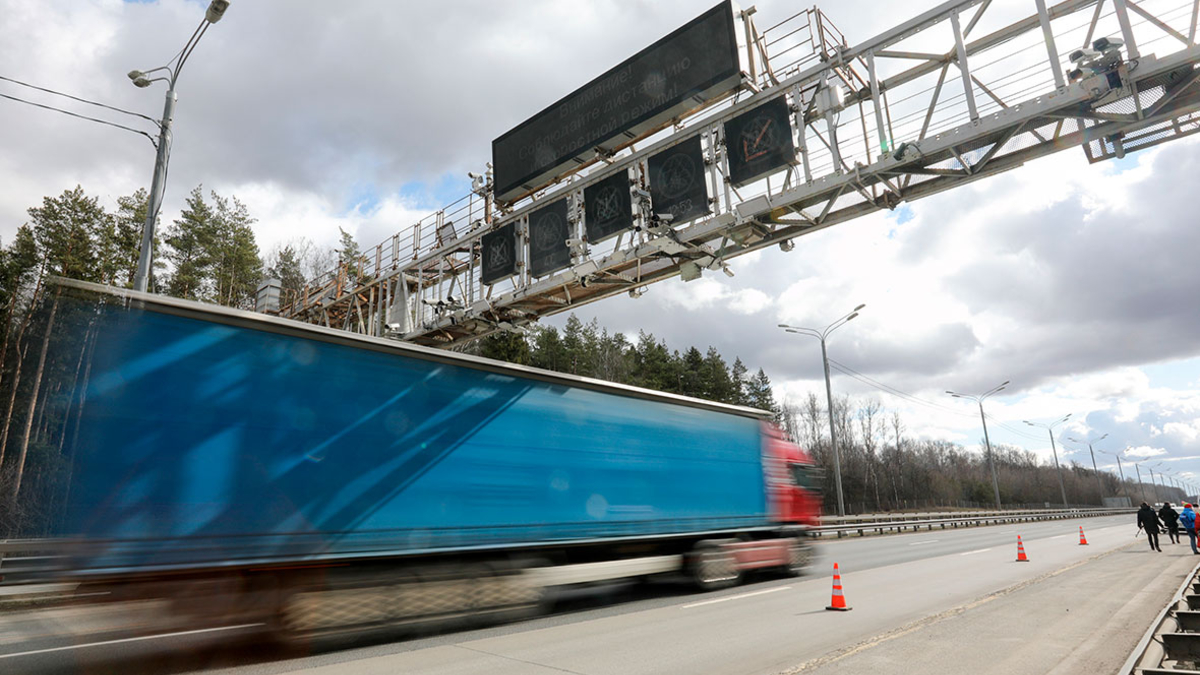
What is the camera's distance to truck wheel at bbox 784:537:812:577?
13492 mm

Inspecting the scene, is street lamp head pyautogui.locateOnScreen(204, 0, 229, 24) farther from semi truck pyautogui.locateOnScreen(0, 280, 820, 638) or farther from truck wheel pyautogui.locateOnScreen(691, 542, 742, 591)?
truck wheel pyautogui.locateOnScreen(691, 542, 742, 591)

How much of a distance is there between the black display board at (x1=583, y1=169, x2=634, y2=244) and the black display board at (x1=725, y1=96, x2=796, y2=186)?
2220 mm

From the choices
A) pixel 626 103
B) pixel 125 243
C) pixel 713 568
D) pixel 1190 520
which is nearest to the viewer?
pixel 713 568

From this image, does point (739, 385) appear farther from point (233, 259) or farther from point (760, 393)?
point (233, 259)

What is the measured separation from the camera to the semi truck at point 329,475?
225 inches

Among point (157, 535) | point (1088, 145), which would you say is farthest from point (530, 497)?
point (1088, 145)

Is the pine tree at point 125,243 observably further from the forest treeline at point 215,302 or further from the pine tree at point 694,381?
the pine tree at point 694,381

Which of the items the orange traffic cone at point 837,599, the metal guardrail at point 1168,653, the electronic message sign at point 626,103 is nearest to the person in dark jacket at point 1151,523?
the orange traffic cone at point 837,599

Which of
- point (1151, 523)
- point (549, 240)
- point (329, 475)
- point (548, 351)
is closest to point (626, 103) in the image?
point (549, 240)

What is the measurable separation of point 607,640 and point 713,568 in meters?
Result: 4.59

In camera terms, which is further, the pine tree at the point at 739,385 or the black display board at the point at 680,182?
the pine tree at the point at 739,385

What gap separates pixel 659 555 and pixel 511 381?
13.8 ft

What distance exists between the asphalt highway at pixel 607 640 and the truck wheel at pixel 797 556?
1468 millimetres

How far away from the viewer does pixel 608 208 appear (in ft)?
43.1
